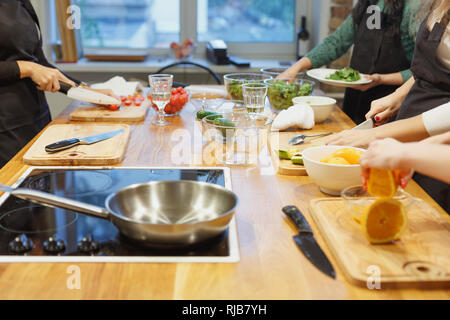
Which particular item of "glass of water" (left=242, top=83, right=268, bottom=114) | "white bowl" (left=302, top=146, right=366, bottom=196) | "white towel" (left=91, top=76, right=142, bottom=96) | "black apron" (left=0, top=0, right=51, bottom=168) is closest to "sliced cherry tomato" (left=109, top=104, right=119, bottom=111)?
"white towel" (left=91, top=76, right=142, bottom=96)

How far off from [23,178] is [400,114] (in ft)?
4.31

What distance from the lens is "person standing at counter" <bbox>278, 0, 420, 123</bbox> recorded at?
2285 millimetres

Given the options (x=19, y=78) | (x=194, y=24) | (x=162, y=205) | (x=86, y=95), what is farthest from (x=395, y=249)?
(x=194, y=24)

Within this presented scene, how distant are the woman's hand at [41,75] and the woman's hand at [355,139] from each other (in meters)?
1.17

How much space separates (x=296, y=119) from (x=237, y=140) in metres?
0.40

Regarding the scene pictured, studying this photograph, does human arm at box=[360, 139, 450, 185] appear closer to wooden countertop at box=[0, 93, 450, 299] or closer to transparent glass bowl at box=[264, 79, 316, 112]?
wooden countertop at box=[0, 93, 450, 299]

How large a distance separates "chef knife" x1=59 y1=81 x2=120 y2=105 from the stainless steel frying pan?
0.97m

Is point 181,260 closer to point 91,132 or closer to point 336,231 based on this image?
point 336,231

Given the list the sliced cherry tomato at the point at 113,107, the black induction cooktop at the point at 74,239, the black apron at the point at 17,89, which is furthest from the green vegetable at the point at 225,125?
the black apron at the point at 17,89

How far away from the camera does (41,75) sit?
1971mm

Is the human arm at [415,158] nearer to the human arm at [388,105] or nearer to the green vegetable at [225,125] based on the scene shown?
the green vegetable at [225,125]

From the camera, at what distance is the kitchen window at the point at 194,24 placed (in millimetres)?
3928

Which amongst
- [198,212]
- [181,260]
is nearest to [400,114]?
[198,212]

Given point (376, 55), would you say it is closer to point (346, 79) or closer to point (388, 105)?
point (346, 79)
